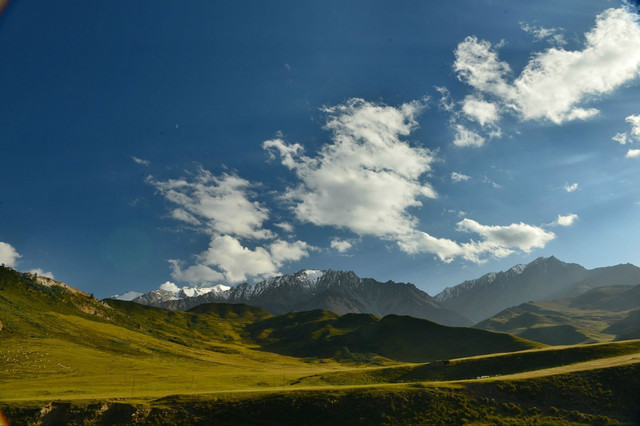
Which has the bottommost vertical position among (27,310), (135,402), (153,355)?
(153,355)

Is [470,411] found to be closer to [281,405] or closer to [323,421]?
[323,421]

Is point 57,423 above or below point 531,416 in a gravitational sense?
above

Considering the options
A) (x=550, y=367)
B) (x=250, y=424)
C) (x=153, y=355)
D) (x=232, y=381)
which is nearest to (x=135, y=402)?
(x=250, y=424)

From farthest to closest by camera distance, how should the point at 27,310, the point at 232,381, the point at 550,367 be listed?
the point at 27,310 < the point at 232,381 < the point at 550,367

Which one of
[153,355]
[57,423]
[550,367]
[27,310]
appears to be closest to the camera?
[57,423]

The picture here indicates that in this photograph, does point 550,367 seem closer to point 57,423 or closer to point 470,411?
point 470,411

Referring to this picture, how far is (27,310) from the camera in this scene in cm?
16225

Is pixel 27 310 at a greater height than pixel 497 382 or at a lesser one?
greater

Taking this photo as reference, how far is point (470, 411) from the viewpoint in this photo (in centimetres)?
4294

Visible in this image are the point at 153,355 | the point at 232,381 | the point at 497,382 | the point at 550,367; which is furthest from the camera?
the point at 153,355

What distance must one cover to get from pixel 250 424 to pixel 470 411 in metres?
26.3

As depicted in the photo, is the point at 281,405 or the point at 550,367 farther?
the point at 550,367

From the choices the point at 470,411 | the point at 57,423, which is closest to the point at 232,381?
the point at 57,423

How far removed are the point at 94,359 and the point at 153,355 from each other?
41160 mm
